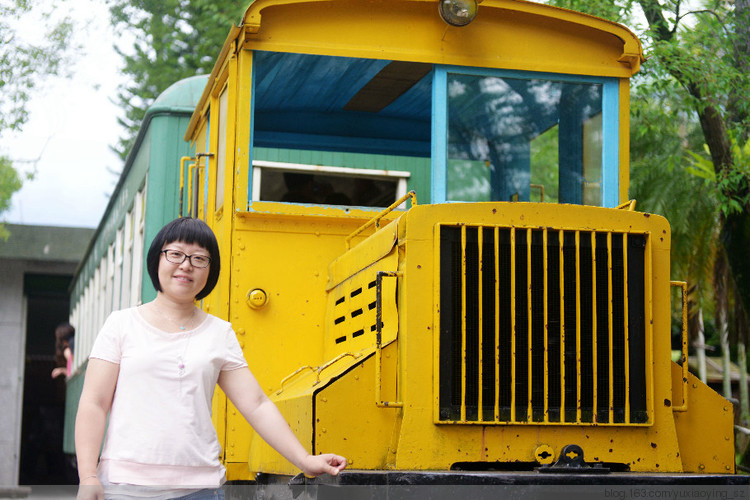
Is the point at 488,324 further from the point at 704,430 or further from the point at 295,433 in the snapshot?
the point at 704,430

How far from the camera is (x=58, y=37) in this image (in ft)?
53.9

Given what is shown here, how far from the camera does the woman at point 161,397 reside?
292 cm

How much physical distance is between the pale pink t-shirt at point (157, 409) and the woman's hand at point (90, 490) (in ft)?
0.19

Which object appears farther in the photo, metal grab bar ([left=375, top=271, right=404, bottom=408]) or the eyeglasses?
metal grab bar ([left=375, top=271, right=404, bottom=408])

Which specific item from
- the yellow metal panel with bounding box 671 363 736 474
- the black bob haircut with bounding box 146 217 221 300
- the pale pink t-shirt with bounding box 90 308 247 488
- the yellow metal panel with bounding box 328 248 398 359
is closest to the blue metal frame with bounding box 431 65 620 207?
the yellow metal panel with bounding box 328 248 398 359

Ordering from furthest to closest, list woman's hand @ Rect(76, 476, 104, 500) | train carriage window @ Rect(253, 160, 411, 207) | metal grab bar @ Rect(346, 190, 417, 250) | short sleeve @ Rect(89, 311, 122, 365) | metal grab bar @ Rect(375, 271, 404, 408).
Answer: train carriage window @ Rect(253, 160, 411, 207), metal grab bar @ Rect(346, 190, 417, 250), metal grab bar @ Rect(375, 271, 404, 408), short sleeve @ Rect(89, 311, 122, 365), woman's hand @ Rect(76, 476, 104, 500)

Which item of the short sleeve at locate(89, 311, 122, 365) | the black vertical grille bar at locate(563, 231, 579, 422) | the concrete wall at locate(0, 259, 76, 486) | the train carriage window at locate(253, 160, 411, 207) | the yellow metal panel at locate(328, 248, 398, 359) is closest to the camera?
the short sleeve at locate(89, 311, 122, 365)

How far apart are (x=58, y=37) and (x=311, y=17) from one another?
12.0 m

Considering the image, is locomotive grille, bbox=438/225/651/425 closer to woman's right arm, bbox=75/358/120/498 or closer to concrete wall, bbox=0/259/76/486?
woman's right arm, bbox=75/358/120/498

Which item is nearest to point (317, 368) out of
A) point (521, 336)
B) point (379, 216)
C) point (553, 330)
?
point (379, 216)

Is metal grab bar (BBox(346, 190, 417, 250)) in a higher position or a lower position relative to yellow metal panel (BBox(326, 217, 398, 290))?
higher

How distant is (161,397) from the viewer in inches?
117

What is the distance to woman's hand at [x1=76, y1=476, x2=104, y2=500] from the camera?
2822mm

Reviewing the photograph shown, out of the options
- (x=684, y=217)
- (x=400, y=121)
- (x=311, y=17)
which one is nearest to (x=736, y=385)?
(x=684, y=217)
